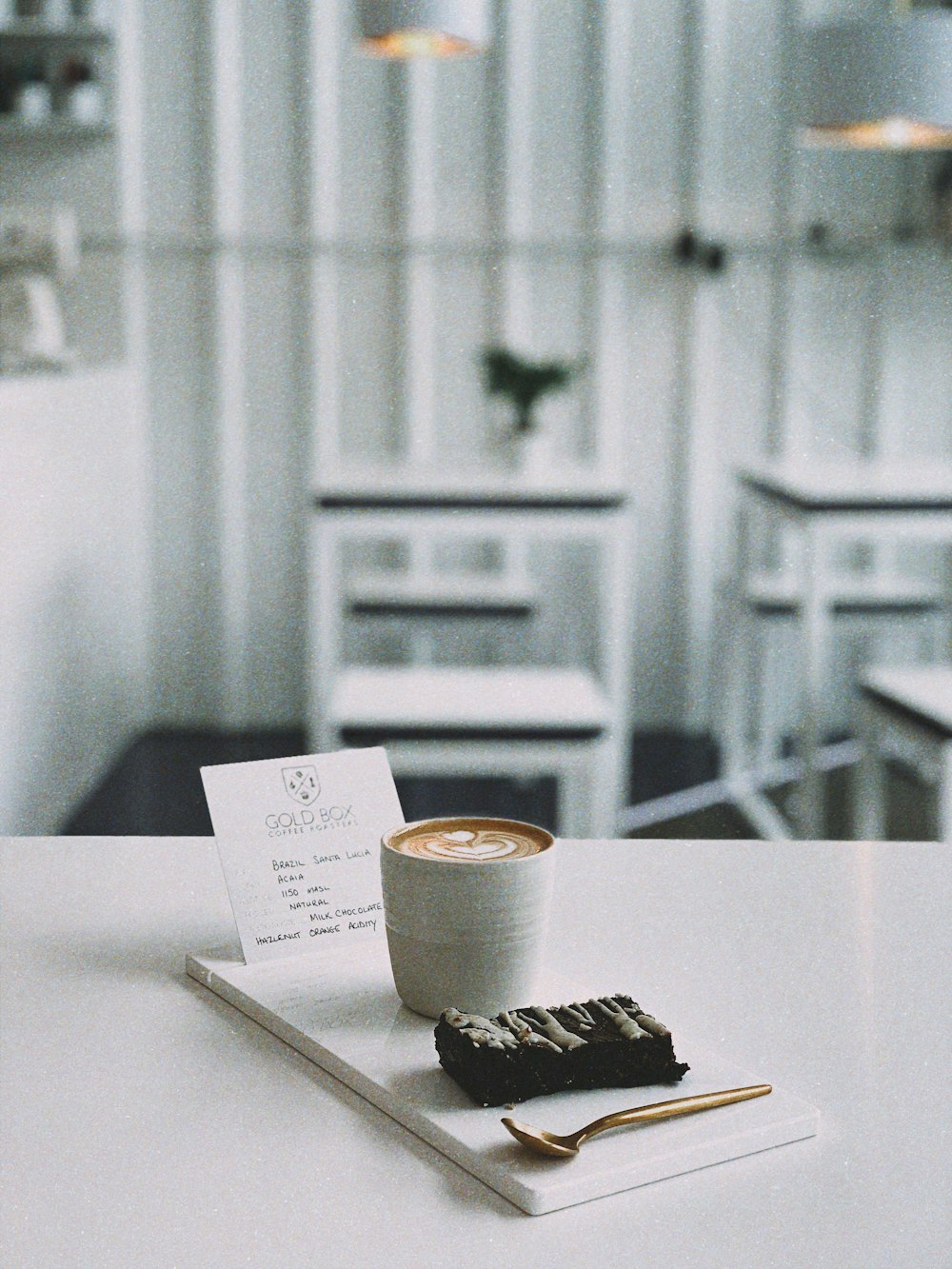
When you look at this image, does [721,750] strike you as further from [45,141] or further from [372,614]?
[45,141]

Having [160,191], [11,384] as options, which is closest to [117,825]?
[11,384]

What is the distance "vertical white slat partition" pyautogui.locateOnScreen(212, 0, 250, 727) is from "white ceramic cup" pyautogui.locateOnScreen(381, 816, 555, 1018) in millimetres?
3375

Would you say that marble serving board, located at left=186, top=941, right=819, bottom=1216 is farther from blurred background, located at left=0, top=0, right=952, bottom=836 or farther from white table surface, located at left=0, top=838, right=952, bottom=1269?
blurred background, located at left=0, top=0, right=952, bottom=836

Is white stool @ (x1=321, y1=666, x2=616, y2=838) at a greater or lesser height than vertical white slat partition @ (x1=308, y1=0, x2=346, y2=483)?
lesser

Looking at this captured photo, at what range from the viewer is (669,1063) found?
0.53 meters

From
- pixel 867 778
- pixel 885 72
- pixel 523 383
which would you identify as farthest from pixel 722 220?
pixel 885 72

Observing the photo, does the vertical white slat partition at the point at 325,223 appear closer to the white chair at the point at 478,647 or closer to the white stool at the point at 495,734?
the white chair at the point at 478,647

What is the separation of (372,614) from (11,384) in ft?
3.11

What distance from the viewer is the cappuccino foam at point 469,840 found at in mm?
619

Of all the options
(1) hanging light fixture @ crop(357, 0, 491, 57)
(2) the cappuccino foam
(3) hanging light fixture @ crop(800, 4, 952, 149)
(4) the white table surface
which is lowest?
(4) the white table surface

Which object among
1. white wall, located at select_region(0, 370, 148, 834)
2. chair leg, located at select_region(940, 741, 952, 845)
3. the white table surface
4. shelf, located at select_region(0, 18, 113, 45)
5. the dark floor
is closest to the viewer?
the white table surface

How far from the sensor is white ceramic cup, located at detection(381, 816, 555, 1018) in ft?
1.94

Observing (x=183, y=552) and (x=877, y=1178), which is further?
(x=183, y=552)

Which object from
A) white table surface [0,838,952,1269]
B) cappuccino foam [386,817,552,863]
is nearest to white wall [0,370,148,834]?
white table surface [0,838,952,1269]
